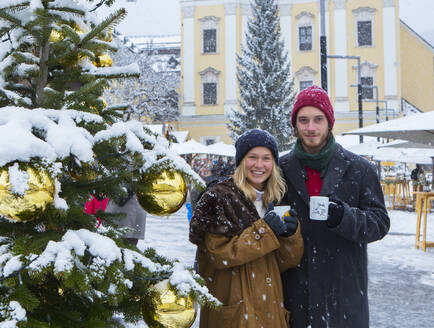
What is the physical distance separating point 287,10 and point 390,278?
32187 mm

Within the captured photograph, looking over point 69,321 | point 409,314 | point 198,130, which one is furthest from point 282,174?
point 198,130

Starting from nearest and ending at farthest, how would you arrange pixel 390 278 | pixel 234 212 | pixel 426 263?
pixel 234 212 < pixel 390 278 < pixel 426 263

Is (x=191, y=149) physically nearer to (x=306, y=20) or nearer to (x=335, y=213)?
(x=335, y=213)

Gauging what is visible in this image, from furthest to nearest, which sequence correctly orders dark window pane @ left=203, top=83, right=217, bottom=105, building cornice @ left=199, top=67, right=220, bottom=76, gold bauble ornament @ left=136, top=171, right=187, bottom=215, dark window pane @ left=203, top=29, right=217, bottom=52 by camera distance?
dark window pane @ left=203, top=83, right=217, bottom=105
dark window pane @ left=203, top=29, right=217, bottom=52
building cornice @ left=199, top=67, right=220, bottom=76
gold bauble ornament @ left=136, top=171, right=187, bottom=215

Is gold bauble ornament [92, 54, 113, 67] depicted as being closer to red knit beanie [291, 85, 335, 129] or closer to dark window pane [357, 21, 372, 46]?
red knit beanie [291, 85, 335, 129]

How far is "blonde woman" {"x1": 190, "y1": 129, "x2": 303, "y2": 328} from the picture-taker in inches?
86.1

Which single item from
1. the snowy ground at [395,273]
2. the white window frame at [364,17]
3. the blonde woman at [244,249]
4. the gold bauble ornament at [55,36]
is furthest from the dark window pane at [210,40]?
the gold bauble ornament at [55,36]

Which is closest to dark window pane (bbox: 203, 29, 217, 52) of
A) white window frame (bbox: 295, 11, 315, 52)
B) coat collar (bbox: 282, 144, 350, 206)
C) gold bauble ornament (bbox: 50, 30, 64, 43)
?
white window frame (bbox: 295, 11, 315, 52)

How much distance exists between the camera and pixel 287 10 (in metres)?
35.8

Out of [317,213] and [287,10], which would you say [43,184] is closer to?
[317,213]

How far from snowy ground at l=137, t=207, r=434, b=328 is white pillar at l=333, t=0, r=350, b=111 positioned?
78.2 ft

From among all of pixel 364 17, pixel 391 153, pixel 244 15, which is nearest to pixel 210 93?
pixel 244 15

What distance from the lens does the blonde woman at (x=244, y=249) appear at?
219cm

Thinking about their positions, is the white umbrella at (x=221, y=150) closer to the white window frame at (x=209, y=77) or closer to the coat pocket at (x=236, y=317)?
the coat pocket at (x=236, y=317)
